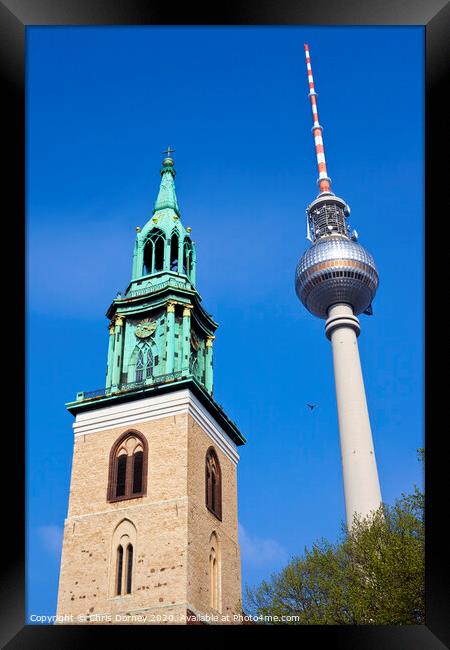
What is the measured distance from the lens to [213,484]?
120 feet

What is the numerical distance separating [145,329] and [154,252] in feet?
18.9

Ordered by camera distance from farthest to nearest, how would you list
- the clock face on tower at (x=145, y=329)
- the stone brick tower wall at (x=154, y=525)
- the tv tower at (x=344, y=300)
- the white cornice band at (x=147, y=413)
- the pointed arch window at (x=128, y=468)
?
1. the tv tower at (x=344, y=300)
2. the clock face on tower at (x=145, y=329)
3. the white cornice band at (x=147, y=413)
4. the pointed arch window at (x=128, y=468)
5. the stone brick tower wall at (x=154, y=525)

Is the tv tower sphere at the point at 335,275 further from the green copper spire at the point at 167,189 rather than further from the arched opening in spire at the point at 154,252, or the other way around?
the arched opening in spire at the point at 154,252

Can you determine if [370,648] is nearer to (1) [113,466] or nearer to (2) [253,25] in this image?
(2) [253,25]

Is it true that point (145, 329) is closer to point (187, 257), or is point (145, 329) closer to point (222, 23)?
point (187, 257)

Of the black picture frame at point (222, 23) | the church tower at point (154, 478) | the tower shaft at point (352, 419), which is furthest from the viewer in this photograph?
the tower shaft at point (352, 419)

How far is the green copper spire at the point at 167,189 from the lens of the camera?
47203 mm

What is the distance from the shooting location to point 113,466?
1390 inches

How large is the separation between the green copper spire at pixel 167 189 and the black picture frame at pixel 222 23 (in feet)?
110

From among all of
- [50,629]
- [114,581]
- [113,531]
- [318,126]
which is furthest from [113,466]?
[318,126]

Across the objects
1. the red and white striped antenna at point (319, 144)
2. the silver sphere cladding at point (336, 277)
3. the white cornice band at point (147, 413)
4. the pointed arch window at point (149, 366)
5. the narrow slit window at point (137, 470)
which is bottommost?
the narrow slit window at point (137, 470)

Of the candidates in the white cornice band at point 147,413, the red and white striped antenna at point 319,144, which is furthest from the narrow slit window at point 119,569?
the red and white striped antenna at point 319,144

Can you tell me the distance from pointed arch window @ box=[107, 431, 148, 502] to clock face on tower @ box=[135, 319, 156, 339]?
6.31m

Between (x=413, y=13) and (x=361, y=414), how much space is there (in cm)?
4836
